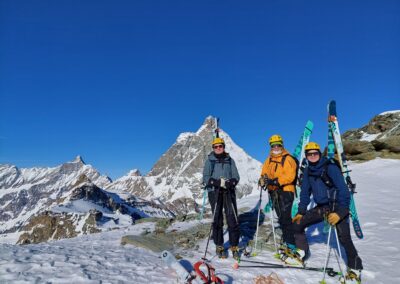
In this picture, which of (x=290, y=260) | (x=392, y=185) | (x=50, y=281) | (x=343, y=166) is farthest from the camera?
(x=392, y=185)

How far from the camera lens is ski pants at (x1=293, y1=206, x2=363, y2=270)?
24.2ft

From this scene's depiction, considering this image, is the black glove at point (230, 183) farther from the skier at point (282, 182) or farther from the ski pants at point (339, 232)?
the ski pants at point (339, 232)

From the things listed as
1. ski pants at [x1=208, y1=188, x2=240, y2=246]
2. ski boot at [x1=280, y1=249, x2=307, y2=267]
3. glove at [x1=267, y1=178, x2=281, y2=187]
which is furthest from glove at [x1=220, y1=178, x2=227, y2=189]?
ski boot at [x1=280, y1=249, x2=307, y2=267]

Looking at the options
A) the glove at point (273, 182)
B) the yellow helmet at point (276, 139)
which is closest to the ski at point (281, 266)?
the glove at point (273, 182)

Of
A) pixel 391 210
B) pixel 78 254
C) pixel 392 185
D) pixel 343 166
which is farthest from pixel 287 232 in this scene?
pixel 392 185

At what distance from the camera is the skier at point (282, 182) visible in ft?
29.0

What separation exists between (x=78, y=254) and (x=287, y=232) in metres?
5.78

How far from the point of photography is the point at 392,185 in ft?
63.0

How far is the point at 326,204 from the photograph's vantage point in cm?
789

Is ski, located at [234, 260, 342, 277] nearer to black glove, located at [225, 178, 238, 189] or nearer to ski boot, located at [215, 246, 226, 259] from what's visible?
ski boot, located at [215, 246, 226, 259]

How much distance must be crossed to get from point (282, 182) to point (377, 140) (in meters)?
27.1

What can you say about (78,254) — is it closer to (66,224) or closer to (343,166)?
(343,166)

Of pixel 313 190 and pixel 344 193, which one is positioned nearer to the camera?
pixel 344 193

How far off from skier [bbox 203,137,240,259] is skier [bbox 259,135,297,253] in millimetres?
1007
